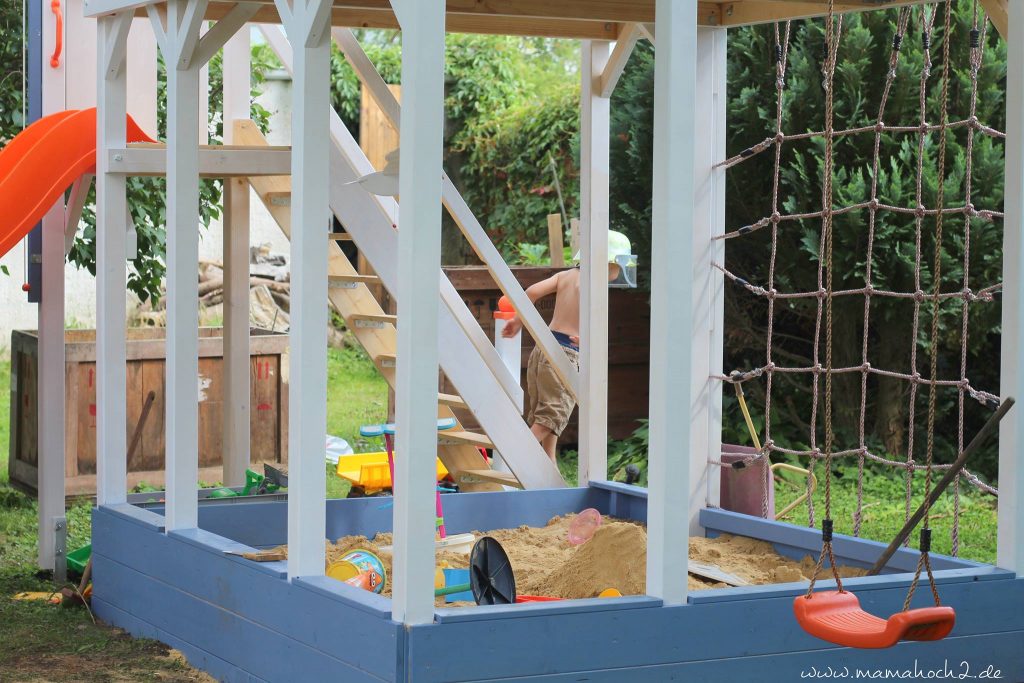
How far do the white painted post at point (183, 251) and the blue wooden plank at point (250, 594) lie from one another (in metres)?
0.35

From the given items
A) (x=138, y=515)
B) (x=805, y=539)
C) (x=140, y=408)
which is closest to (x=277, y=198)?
(x=138, y=515)

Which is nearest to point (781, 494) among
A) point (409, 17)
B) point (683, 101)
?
point (683, 101)

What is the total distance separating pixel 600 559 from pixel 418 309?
193cm

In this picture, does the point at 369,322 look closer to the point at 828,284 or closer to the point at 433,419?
the point at 433,419

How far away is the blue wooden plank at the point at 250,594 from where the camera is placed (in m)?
4.01

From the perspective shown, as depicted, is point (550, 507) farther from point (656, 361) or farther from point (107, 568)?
point (656, 361)

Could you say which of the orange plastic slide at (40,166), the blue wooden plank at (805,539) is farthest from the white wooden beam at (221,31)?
the blue wooden plank at (805,539)

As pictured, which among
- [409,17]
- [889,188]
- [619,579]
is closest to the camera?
[409,17]

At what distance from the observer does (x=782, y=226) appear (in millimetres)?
8898

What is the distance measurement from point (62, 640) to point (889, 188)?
5.31m

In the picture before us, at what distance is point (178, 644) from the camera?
5277 millimetres

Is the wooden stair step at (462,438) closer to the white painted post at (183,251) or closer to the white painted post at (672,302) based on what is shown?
the white painted post at (183,251)

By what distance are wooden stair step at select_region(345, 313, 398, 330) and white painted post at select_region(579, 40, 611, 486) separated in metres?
1.05
